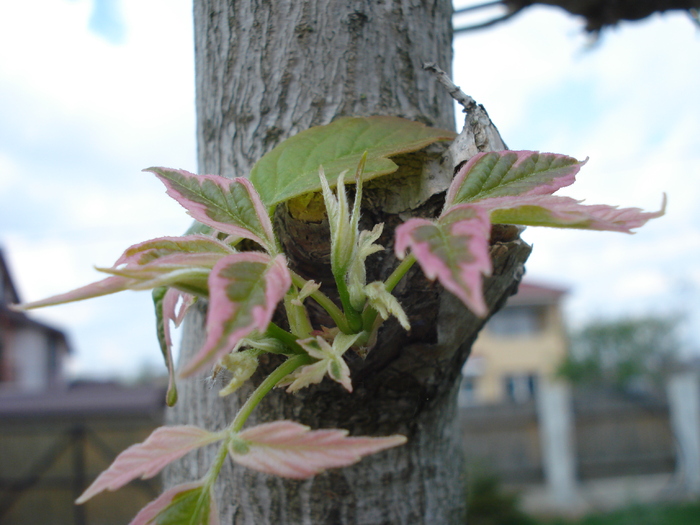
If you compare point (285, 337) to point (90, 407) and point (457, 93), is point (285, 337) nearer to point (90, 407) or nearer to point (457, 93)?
point (457, 93)

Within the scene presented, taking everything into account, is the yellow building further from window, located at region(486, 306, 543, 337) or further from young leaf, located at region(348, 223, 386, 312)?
young leaf, located at region(348, 223, 386, 312)

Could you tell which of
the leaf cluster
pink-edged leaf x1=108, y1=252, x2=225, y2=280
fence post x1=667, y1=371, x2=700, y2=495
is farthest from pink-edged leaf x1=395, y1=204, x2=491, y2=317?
fence post x1=667, y1=371, x2=700, y2=495

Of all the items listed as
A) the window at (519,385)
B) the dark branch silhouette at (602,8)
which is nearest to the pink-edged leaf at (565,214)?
the dark branch silhouette at (602,8)

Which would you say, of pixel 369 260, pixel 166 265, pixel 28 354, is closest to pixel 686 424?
pixel 369 260

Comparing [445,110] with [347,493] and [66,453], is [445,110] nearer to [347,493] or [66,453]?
[347,493]

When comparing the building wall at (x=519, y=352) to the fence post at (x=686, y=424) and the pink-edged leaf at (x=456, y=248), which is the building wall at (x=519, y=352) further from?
the pink-edged leaf at (x=456, y=248)

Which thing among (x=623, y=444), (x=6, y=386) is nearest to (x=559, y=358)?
(x=623, y=444)
